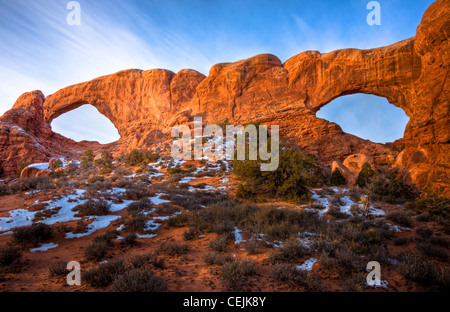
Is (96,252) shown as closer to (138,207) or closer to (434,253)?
(138,207)

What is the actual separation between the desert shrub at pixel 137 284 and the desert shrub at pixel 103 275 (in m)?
0.22

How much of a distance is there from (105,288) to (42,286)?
3.35ft

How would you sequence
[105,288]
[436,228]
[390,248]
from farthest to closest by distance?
[436,228] < [390,248] < [105,288]

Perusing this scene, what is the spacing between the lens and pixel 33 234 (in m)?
4.45

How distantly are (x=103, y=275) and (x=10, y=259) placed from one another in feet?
7.19

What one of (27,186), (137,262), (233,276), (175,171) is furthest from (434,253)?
(175,171)

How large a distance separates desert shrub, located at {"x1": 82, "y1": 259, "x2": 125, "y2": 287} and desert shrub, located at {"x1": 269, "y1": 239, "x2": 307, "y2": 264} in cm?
272

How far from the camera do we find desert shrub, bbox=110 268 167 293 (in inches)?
100

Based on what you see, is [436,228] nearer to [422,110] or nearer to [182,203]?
[182,203]

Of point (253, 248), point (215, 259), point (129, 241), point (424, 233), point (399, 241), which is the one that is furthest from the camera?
point (424, 233)

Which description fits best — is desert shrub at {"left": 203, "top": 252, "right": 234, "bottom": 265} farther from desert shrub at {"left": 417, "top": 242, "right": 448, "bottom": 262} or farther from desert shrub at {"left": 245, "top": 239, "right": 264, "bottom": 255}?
desert shrub at {"left": 417, "top": 242, "right": 448, "bottom": 262}

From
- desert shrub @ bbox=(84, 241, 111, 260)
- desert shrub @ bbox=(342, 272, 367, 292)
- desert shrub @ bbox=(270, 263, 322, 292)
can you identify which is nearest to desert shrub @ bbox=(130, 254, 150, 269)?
desert shrub @ bbox=(84, 241, 111, 260)
